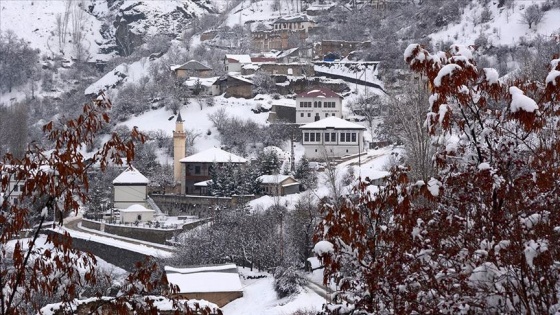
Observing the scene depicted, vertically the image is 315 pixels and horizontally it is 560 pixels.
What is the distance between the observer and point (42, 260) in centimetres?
556

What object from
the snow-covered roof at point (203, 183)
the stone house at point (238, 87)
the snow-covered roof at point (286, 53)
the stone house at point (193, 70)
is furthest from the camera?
the snow-covered roof at point (286, 53)

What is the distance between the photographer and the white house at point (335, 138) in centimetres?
3953

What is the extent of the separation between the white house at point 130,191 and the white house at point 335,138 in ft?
28.2

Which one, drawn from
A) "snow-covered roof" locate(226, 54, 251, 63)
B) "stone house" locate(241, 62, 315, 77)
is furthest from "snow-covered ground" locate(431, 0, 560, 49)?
"snow-covered roof" locate(226, 54, 251, 63)

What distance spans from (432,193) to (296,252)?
57.6 feet

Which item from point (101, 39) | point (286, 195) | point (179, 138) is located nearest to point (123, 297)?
point (286, 195)

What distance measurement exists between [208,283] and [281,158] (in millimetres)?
17866

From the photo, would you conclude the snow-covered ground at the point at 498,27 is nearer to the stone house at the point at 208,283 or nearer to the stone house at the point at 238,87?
the stone house at the point at 238,87

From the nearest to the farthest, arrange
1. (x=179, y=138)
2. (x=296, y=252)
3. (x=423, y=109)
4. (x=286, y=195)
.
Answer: (x=423, y=109), (x=296, y=252), (x=286, y=195), (x=179, y=138)

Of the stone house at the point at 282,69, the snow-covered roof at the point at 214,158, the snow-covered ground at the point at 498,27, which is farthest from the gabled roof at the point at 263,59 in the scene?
the snow-covered roof at the point at 214,158

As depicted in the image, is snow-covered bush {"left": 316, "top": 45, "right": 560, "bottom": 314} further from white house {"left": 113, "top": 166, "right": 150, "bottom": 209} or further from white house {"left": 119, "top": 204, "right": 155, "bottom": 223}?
white house {"left": 113, "top": 166, "right": 150, "bottom": 209}

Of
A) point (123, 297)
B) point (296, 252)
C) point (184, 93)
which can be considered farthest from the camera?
point (184, 93)

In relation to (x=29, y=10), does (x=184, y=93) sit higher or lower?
lower

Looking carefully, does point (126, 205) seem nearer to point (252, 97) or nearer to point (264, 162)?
point (264, 162)
